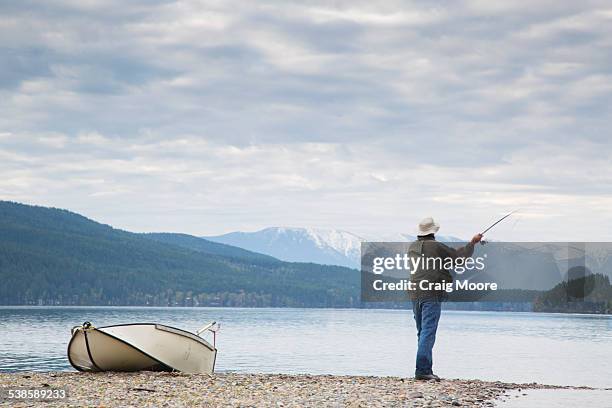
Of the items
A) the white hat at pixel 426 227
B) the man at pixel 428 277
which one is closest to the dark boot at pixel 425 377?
the man at pixel 428 277

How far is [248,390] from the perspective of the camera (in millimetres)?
17391

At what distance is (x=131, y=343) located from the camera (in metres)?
22.1

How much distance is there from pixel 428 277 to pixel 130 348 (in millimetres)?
7661

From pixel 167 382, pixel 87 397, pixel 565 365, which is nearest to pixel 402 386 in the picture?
pixel 167 382

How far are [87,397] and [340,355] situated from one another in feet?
149

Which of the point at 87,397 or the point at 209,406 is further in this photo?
the point at 87,397

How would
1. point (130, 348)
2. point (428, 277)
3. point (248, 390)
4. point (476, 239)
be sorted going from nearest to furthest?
point (248, 390), point (476, 239), point (428, 277), point (130, 348)

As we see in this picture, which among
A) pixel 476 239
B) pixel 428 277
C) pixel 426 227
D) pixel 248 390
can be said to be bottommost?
pixel 248 390

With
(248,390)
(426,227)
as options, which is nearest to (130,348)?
(248,390)

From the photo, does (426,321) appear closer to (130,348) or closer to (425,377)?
(425,377)

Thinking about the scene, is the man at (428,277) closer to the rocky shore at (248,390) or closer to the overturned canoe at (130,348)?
the rocky shore at (248,390)

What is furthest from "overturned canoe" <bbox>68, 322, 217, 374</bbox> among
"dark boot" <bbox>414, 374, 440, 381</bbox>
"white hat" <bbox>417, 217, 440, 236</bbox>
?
"white hat" <bbox>417, 217, 440, 236</bbox>

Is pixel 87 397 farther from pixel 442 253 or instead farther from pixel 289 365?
pixel 289 365

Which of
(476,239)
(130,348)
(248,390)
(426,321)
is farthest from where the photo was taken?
(130,348)
